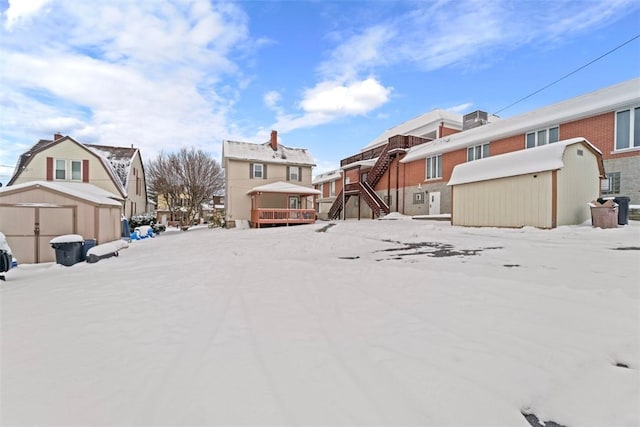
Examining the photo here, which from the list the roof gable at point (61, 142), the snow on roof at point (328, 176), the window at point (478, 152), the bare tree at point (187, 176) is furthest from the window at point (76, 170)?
the window at point (478, 152)

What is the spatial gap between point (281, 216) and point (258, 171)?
198 inches

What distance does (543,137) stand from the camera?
14.3m

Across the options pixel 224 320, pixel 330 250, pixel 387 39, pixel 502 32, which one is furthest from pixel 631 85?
pixel 224 320

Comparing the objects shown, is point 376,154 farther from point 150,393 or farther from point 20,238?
point 150,393

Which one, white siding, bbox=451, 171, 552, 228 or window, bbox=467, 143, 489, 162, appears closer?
white siding, bbox=451, 171, 552, 228

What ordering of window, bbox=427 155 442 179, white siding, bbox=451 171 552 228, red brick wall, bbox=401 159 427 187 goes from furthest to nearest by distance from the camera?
red brick wall, bbox=401 159 427 187 → window, bbox=427 155 442 179 → white siding, bbox=451 171 552 228

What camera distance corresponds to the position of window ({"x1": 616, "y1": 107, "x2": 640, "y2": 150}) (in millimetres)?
11289

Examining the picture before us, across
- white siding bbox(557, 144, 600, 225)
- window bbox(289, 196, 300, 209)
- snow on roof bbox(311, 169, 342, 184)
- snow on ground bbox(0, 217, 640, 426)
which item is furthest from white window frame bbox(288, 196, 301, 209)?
snow on ground bbox(0, 217, 640, 426)

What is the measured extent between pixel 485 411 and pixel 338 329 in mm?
1542

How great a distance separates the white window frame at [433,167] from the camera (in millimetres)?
19344

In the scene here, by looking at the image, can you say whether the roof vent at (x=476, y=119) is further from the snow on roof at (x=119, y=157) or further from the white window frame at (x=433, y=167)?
the snow on roof at (x=119, y=157)

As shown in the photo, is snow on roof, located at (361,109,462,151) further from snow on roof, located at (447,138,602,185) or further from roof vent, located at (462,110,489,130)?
snow on roof, located at (447,138,602,185)

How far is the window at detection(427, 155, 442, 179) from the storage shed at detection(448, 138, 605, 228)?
7.01 meters

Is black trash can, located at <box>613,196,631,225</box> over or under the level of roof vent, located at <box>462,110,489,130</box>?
under
